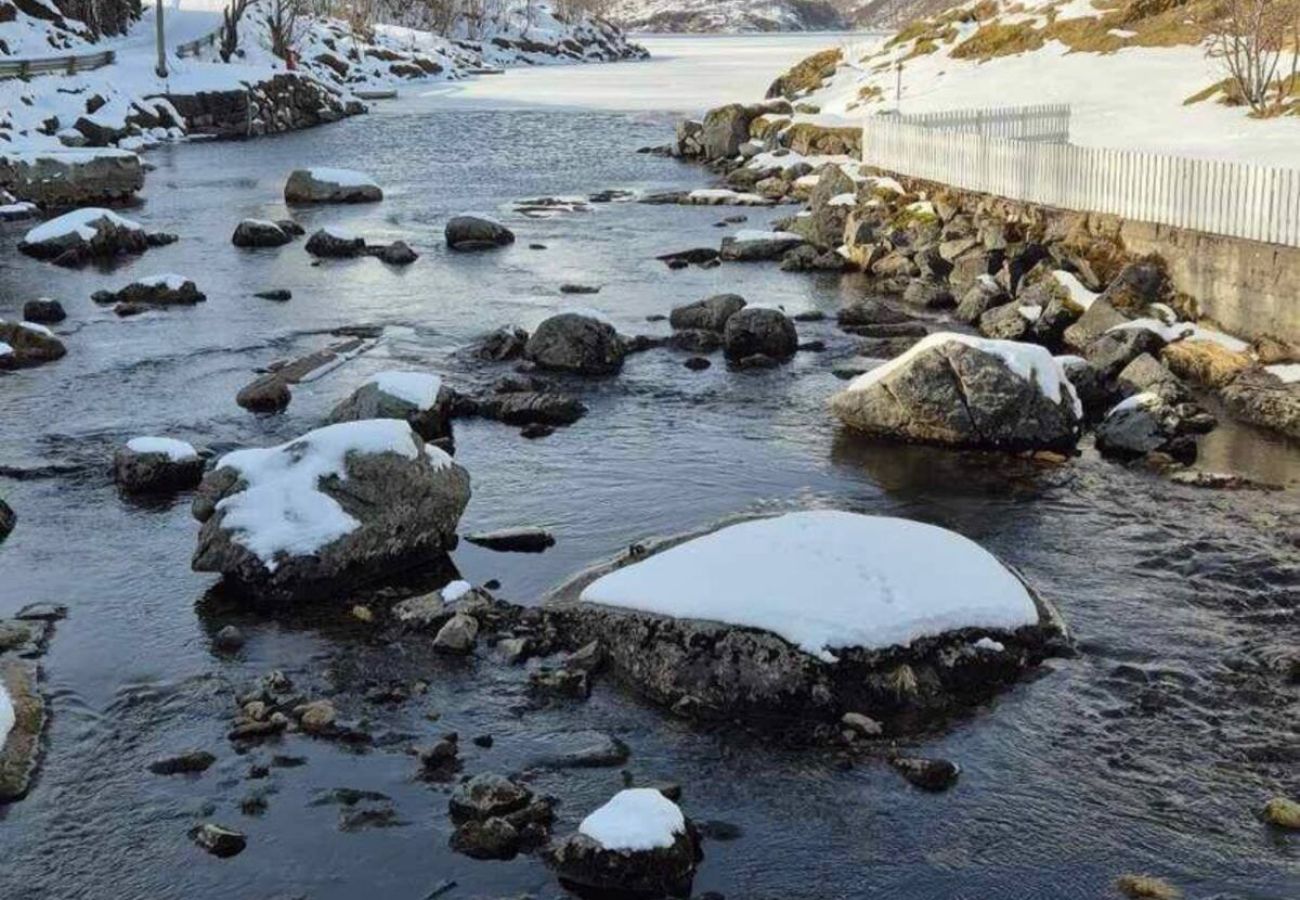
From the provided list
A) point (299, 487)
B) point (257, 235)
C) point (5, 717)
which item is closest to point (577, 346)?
point (299, 487)

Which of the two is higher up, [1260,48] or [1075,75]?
[1260,48]

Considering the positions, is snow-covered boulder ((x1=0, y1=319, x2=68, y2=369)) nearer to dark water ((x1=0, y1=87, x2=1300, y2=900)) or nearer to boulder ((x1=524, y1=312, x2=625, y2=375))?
dark water ((x1=0, y1=87, x2=1300, y2=900))

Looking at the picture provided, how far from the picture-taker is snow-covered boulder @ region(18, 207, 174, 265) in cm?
3459

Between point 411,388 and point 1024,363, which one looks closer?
point 1024,363

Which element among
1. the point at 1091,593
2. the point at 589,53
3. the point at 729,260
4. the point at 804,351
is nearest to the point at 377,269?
the point at 729,260

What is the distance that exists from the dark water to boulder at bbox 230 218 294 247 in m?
8.61

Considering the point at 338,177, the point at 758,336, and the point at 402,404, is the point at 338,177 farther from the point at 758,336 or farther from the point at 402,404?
the point at 402,404

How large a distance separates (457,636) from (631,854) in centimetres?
414

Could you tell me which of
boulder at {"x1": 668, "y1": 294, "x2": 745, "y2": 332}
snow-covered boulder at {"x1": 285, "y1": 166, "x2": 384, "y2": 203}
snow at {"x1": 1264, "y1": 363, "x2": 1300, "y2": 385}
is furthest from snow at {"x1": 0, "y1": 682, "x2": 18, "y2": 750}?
snow-covered boulder at {"x1": 285, "y1": 166, "x2": 384, "y2": 203}

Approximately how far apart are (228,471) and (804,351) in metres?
11.4

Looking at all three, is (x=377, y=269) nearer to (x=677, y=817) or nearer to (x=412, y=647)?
(x=412, y=647)

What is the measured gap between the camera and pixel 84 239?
34688 millimetres

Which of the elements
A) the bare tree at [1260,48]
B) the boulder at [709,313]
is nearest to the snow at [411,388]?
the boulder at [709,313]

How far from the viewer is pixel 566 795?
444 inches
